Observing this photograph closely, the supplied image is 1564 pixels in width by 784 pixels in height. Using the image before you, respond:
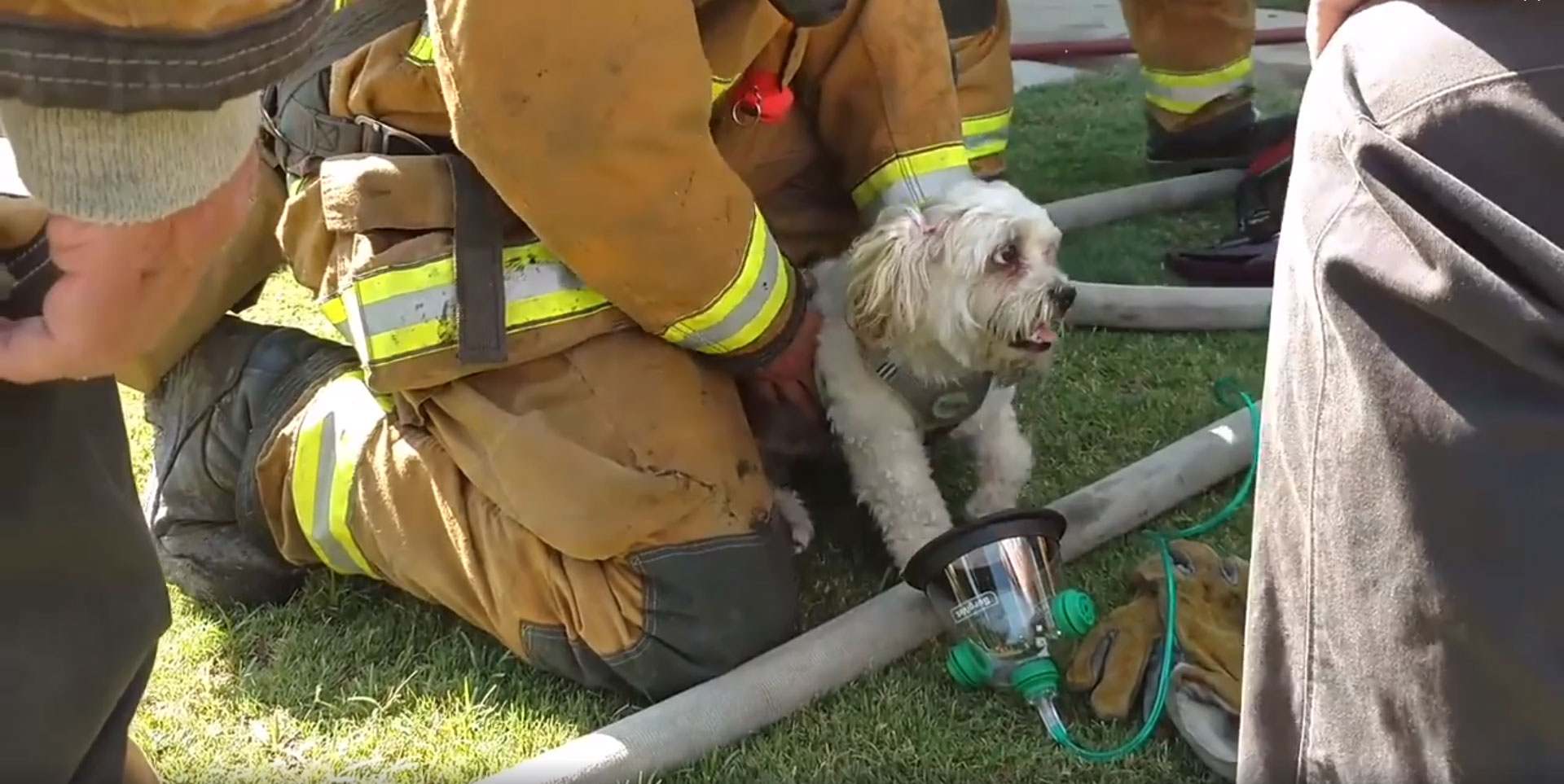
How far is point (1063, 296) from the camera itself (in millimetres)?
2375

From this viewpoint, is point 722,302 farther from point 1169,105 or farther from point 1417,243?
point 1169,105

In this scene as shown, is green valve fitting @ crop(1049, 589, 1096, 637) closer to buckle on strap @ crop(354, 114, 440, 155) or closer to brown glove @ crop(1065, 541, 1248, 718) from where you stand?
brown glove @ crop(1065, 541, 1248, 718)

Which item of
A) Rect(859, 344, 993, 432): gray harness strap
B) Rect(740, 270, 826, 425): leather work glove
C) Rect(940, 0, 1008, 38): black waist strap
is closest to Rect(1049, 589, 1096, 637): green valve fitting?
Rect(859, 344, 993, 432): gray harness strap

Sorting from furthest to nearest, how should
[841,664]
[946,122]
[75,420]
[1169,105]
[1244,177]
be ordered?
[1169,105] < [1244,177] < [946,122] < [841,664] < [75,420]

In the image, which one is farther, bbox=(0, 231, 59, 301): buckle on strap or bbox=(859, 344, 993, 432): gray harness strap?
bbox=(859, 344, 993, 432): gray harness strap

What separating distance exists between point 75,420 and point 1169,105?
350cm

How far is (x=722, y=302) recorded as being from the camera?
6.78 ft

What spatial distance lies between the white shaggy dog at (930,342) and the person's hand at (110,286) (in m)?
1.38

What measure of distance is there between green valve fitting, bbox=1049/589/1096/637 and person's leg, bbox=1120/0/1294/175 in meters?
2.42

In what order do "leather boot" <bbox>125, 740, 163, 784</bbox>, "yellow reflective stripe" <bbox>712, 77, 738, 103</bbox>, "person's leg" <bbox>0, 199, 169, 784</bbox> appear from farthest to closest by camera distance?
"yellow reflective stripe" <bbox>712, 77, 738, 103</bbox>, "leather boot" <bbox>125, 740, 163, 784</bbox>, "person's leg" <bbox>0, 199, 169, 784</bbox>

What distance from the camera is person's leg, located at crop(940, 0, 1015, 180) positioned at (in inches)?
122

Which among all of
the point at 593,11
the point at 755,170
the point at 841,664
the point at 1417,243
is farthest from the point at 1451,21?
the point at 755,170

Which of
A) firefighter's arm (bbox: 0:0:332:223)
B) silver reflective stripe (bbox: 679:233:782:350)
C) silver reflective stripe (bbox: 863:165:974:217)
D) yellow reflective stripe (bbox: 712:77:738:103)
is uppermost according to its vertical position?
firefighter's arm (bbox: 0:0:332:223)

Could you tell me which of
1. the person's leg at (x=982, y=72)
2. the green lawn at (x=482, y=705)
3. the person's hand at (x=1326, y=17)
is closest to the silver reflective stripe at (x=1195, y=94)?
the person's leg at (x=982, y=72)
